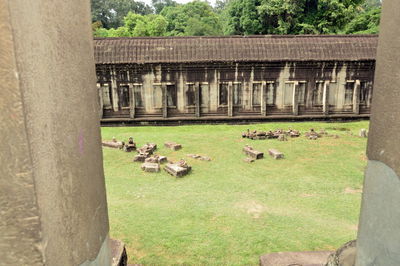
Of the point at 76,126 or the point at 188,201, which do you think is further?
the point at 188,201

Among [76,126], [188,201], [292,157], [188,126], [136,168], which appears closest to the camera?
[76,126]

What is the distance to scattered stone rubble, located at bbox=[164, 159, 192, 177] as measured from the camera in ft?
22.0

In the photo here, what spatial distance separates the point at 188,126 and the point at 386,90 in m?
10.5

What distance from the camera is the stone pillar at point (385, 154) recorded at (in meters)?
1.76

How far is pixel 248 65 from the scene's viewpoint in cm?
1234

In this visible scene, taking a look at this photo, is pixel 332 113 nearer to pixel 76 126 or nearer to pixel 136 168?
pixel 136 168

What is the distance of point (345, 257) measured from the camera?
2.66m

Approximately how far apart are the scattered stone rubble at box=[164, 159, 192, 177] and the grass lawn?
4.6 inches

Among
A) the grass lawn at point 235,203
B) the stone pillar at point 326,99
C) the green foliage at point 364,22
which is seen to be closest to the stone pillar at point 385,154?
the grass lawn at point 235,203

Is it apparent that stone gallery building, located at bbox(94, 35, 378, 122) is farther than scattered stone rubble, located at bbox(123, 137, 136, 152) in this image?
Yes

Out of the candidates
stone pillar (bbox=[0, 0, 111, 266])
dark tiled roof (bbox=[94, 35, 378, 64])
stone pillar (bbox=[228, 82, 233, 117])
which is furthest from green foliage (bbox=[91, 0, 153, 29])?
stone pillar (bbox=[0, 0, 111, 266])

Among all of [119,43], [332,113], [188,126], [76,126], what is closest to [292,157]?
[188,126]

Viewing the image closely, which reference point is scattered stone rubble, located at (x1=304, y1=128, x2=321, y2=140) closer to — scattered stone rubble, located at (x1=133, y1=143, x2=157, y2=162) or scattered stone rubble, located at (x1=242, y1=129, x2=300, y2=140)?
scattered stone rubble, located at (x1=242, y1=129, x2=300, y2=140)

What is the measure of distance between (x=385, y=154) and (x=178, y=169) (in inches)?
204
